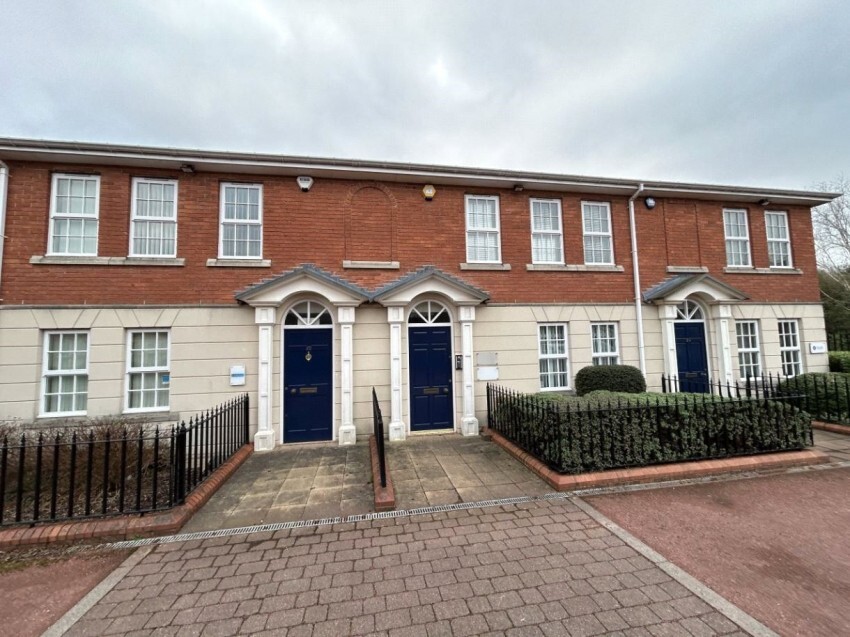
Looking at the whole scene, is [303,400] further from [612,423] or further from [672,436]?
[672,436]

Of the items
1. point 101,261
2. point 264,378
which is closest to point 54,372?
point 101,261

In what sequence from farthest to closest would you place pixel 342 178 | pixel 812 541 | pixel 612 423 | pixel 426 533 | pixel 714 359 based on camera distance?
pixel 714 359, pixel 342 178, pixel 612 423, pixel 426 533, pixel 812 541

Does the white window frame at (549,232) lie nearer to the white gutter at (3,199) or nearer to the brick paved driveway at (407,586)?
the brick paved driveway at (407,586)

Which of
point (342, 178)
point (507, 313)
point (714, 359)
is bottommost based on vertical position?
point (714, 359)

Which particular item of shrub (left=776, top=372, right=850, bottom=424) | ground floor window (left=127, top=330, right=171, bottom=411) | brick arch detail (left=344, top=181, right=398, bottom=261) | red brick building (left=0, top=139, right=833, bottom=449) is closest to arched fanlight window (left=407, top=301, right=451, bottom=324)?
red brick building (left=0, top=139, right=833, bottom=449)

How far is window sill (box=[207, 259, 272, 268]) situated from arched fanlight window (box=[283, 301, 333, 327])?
1152 millimetres

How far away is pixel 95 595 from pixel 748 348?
45.9 ft

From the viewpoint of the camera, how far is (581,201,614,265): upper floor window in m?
9.78

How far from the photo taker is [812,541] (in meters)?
3.71

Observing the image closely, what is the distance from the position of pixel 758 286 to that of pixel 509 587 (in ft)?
39.5

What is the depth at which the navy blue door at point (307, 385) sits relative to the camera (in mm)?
7789

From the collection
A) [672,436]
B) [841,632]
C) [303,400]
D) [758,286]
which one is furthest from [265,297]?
[758,286]

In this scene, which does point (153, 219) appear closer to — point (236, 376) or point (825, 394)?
point (236, 376)

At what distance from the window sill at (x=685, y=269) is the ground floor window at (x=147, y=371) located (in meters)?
12.5
